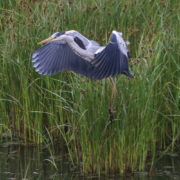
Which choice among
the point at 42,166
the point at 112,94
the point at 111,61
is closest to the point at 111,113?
the point at 112,94

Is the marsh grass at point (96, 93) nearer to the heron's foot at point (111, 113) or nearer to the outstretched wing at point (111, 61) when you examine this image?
the heron's foot at point (111, 113)

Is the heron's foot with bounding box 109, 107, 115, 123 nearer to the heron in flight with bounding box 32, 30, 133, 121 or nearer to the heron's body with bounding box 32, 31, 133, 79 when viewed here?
the heron in flight with bounding box 32, 30, 133, 121

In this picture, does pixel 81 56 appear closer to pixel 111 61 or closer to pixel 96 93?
pixel 111 61

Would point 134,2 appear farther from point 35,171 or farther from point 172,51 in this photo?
point 35,171

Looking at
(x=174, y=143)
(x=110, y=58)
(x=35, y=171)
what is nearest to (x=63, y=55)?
(x=110, y=58)

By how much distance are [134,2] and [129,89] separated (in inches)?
66.4

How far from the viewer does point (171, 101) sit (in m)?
4.69

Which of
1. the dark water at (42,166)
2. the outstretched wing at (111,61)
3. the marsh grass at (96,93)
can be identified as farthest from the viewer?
the dark water at (42,166)

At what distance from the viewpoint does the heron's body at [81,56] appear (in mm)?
3602

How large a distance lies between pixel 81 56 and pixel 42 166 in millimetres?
1226

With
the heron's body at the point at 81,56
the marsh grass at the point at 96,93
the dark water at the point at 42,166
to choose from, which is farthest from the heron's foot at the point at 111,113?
the dark water at the point at 42,166

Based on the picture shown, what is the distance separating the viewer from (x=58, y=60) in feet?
12.8

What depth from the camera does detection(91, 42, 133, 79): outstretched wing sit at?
3.58 metres

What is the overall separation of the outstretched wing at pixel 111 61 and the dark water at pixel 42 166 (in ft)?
3.40
